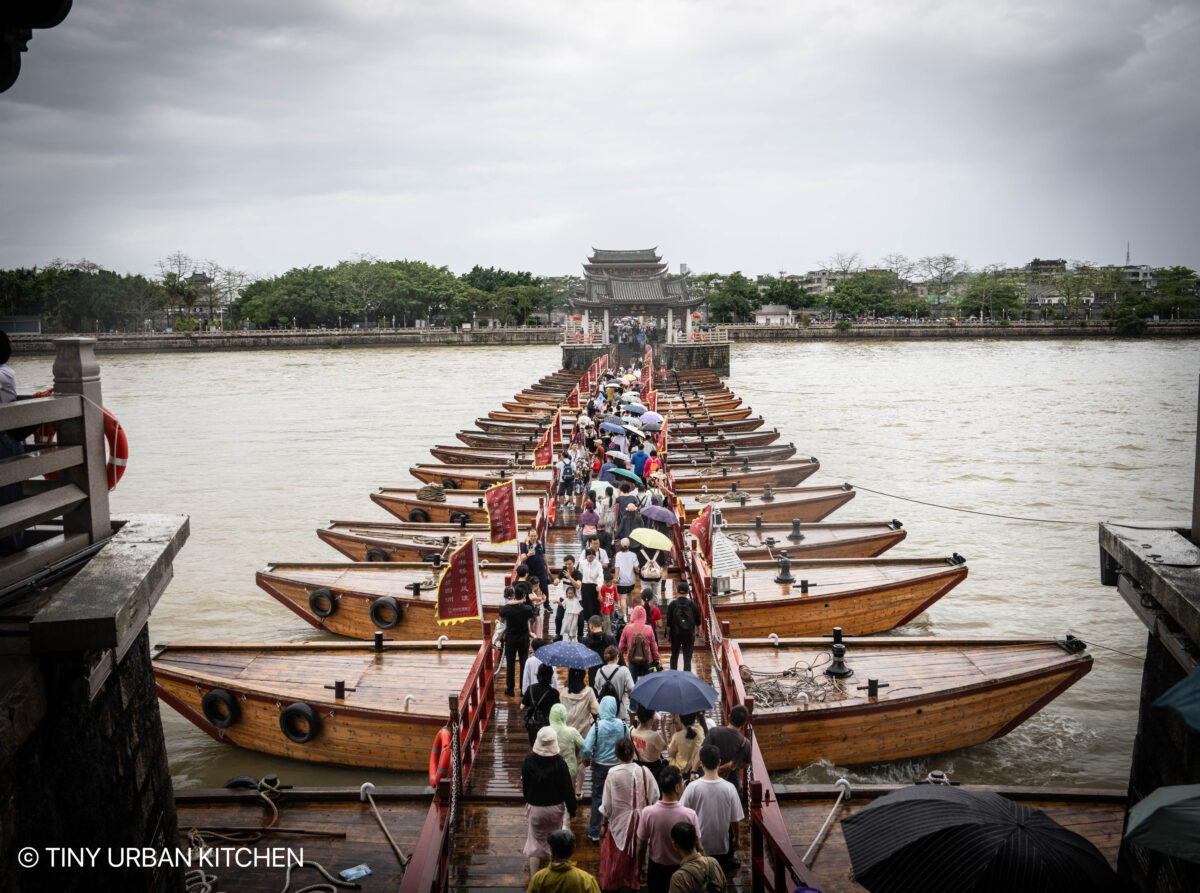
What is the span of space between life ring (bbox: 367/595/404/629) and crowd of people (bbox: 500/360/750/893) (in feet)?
9.26

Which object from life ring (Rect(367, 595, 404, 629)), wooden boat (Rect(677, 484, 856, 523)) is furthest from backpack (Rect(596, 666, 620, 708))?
wooden boat (Rect(677, 484, 856, 523))

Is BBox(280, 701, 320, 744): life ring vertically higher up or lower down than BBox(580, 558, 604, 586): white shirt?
lower down

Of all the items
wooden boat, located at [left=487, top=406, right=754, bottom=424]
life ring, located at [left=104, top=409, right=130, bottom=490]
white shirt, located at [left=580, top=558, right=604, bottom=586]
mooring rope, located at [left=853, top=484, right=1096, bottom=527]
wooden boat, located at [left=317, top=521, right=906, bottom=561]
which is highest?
life ring, located at [left=104, top=409, right=130, bottom=490]

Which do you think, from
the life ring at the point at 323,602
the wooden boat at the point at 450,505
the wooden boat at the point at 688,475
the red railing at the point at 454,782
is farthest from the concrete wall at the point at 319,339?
the red railing at the point at 454,782

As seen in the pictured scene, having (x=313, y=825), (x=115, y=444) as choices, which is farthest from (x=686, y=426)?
(x=115, y=444)

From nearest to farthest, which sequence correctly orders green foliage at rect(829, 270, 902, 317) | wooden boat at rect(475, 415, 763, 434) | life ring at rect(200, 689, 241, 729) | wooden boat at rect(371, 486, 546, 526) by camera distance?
1. life ring at rect(200, 689, 241, 729)
2. wooden boat at rect(371, 486, 546, 526)
3. wooden boat at rect(475, 415, 763, 434)
4. green foliage at rect(829, 270, 902, 317)

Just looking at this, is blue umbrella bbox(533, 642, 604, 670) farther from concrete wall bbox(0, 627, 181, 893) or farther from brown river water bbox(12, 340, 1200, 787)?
concrete wall bbox(0, 627, 181, 893)

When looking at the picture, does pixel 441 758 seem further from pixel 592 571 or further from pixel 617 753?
pixel 592 571

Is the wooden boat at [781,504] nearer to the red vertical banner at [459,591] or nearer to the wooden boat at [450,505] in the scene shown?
the wooden boat at [450,505]

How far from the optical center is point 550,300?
11331 centimetres

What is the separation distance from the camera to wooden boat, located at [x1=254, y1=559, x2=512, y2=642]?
42.6ft

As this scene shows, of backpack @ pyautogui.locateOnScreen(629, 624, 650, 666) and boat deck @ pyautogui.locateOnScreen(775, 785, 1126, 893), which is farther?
backpack @ pyautogui.locateOnScreen(629, 624, 650, 666)

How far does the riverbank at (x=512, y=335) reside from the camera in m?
91.6

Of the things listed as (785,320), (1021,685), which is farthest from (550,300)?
(1021,685)
